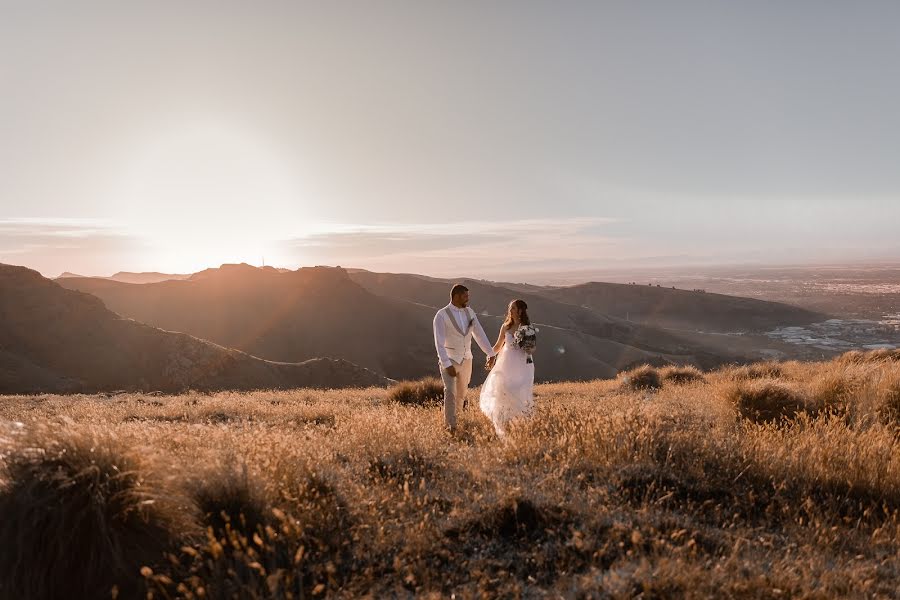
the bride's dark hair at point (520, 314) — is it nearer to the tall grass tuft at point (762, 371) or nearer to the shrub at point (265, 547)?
the shrub at point (265, 547)

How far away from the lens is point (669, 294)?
6201 inches

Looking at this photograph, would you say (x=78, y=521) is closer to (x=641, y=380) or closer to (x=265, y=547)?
(x=265, y=547)

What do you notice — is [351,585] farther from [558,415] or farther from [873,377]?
[873,377]

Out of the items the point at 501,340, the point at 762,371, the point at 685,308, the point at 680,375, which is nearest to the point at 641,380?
the point at 680,375

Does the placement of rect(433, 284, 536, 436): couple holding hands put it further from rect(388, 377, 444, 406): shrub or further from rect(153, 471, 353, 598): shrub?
rect(388, 377, 444, 406): shrub

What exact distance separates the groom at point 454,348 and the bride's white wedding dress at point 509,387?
34 cm

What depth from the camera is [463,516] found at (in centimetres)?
386

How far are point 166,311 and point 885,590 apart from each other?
2954 inches

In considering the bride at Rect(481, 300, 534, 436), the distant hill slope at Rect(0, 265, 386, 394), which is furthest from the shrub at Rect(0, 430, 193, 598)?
the distant hill slope at Rect(0, 265, 386, 394)

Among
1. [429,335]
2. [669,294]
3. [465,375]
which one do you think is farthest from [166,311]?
[669,294]

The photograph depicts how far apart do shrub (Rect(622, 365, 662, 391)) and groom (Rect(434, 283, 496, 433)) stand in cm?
932

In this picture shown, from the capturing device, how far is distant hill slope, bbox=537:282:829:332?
450ft

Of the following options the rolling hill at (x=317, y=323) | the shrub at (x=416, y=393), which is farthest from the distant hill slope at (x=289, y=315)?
the shrub at (x=416, y=393)

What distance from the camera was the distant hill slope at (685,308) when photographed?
137250 millimetres
